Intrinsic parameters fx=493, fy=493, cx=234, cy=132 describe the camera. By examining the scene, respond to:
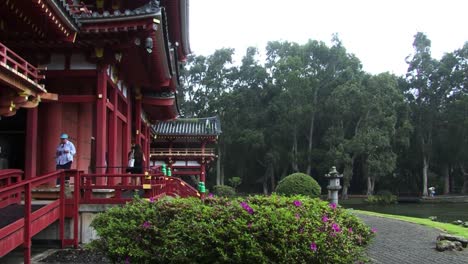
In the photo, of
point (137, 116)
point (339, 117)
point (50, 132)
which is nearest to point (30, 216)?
point (50, 132)

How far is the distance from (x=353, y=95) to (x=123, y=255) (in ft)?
159

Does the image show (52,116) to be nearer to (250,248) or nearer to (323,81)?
(250,248)

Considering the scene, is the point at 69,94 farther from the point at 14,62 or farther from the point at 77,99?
the point at 14,62

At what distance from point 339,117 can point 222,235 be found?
50.2 m

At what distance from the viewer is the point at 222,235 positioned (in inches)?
247

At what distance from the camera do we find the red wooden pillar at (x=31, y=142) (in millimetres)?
11758

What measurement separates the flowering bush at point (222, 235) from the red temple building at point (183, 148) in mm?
32892

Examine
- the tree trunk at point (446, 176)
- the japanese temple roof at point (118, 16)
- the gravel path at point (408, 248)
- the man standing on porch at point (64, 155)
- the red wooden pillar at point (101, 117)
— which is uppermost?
the japanese temple roof at point (118, 16)

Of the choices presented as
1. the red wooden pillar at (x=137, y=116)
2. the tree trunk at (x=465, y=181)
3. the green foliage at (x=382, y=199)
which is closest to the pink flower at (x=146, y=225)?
the red wooden pillar at (x=137, y=116)

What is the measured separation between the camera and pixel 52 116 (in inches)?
484

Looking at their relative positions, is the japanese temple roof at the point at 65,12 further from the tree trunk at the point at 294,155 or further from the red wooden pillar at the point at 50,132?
the tree trunk at the point at 294,155

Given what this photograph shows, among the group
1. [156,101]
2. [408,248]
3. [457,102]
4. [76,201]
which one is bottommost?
[408,248]

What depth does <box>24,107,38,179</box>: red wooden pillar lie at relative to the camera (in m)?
11.8

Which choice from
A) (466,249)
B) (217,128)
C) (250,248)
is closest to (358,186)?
(217,128)
